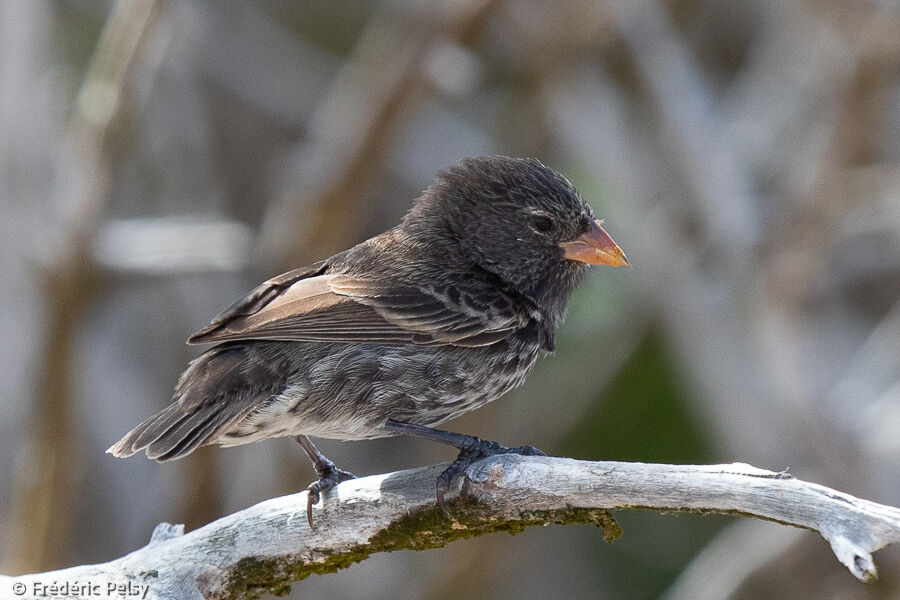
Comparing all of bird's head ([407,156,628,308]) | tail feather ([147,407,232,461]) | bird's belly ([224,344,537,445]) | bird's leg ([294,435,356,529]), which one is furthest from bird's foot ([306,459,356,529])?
bird's head ([407,156,628,308])

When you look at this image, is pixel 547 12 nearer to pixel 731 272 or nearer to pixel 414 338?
pixel 731 272

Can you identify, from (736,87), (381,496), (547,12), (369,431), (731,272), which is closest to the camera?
(381,496)

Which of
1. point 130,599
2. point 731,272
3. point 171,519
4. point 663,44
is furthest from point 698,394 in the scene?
point 130,599

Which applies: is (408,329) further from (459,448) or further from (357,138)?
(357,138)

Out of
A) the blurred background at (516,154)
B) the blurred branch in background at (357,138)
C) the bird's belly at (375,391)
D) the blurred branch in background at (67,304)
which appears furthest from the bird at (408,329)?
the blurred branch in background at (67,304)

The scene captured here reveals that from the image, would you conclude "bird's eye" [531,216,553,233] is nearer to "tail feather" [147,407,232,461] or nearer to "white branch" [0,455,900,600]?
"white branch" [0,455,900,600]

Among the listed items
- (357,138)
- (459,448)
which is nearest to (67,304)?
(357,138)

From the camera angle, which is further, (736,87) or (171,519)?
(736,87)
